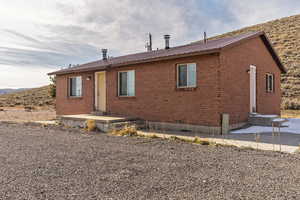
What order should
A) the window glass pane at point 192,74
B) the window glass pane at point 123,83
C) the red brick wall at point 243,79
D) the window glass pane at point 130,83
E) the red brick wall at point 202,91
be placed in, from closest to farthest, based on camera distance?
the red brick wall at point 202,91, the red brick wall at point 243,79, the window glass pane at point 192,74, the window glass pane at point 130,83, the window glass pane at point 123,83

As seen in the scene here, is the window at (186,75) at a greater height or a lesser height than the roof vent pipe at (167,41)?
lesser

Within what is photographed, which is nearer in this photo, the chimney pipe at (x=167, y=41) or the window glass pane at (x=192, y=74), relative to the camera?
the window glass pane at (x=192, y=74)

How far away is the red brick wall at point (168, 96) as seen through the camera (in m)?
8.89

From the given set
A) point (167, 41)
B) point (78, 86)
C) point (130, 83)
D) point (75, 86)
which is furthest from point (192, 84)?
point (75, 86)

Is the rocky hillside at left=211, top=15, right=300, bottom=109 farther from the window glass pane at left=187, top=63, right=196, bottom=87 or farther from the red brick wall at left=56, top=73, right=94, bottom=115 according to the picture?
the red brick wall at left=56, top=73, right=94, bottom=115

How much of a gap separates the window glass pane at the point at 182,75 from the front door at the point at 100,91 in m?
4.82

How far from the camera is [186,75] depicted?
31.8 ft

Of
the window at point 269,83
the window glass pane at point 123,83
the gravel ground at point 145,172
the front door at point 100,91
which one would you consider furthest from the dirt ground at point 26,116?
the window at point 269,83

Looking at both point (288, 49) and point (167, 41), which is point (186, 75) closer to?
point (167, 41)

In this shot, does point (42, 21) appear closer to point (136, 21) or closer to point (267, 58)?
point (136, 21)

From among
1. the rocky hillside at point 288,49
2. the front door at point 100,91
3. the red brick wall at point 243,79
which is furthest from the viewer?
the rocky hillside at point 288,49

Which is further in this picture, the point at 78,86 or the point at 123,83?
the point at 78,86

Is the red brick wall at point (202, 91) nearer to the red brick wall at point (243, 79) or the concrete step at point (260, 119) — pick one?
the red brick wall at point (243, 79)

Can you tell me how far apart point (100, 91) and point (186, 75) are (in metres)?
5.57
